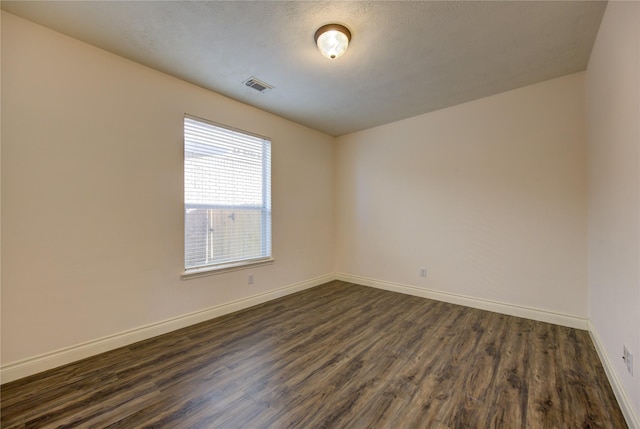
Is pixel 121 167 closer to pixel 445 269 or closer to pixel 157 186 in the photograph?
pixel 157 186

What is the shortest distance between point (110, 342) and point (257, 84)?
2901mm

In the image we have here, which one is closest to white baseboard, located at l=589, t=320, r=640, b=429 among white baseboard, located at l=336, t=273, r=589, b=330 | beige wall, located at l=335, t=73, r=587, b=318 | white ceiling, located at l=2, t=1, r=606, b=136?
white baseboard, located at l=336, t=273, r=589, b=330

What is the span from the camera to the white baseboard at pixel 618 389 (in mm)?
1454

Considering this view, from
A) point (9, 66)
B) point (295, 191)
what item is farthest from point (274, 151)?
point (9, 66)

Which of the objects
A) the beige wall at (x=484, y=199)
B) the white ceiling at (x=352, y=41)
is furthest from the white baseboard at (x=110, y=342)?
the white ceiling at (x=352, y=41)

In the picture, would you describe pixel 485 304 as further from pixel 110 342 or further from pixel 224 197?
pixel 110 342

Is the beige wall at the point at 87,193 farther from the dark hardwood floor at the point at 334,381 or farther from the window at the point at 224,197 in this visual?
the dark hardwood floor at the point at 334,381

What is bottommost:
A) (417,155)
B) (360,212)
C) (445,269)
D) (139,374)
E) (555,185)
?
(139,374)

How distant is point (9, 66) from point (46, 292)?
67.2 inches

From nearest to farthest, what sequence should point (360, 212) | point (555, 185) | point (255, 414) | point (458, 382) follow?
point (255, 414), point (458, 382), point (555, 185), point (360, 212)

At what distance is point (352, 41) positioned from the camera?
2.22m

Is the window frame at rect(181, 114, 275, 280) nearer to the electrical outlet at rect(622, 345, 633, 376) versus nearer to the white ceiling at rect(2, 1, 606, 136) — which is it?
the white ceiling at rect(2, 1, 606, 136)

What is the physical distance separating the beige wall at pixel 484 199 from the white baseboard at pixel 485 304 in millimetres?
55

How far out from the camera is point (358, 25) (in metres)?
2.04
